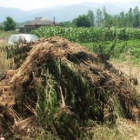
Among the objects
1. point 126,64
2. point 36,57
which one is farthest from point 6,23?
point 36,57

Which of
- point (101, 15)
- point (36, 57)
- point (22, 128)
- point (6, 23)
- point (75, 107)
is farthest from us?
point (101, 15)

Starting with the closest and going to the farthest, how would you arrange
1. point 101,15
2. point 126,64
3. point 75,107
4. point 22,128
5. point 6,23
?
point 22,128, point 75,107, point 126,64, point 6,23, point 101,15

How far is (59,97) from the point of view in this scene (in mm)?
4723

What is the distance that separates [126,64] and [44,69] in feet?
27.9

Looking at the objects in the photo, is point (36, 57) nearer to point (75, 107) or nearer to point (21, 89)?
point (21, 89)

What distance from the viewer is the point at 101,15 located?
107m

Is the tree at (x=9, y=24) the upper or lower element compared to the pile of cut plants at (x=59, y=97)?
upper

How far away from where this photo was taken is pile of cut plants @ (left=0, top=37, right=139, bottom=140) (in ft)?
14.6

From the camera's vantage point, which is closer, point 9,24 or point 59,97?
point 59,97

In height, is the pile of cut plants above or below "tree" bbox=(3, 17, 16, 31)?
below

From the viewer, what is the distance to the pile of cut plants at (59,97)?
446 centimetres

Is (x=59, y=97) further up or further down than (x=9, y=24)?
further down

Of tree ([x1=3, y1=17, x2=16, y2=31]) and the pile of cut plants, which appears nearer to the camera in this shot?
the pile of cut plants

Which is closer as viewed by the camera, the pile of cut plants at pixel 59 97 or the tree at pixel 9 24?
the pile of cut plants at pixel 59 97
